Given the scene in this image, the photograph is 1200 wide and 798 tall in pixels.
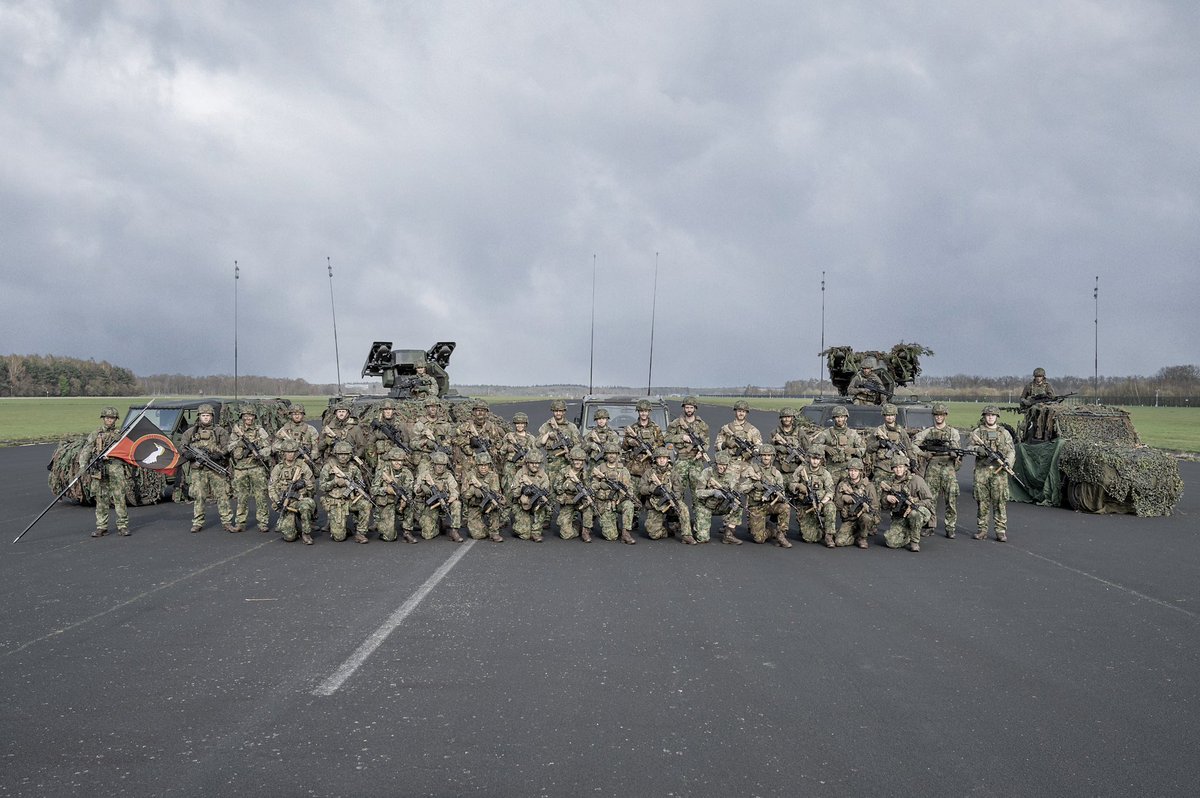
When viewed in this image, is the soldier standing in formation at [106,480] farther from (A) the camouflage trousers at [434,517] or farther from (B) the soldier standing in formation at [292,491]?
(A) the camouflage trousers at [434,517]

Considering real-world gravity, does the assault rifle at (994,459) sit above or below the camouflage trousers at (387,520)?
above

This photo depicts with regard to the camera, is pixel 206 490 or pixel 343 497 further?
pixel 206 490

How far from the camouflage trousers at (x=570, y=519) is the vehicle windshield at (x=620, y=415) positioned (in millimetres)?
2632

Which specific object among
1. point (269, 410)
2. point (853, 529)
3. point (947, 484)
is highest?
point (269, 410)

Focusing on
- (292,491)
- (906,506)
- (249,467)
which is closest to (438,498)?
(292,491)

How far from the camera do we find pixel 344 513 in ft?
32.5

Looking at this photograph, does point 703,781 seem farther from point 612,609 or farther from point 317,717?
point 612,609

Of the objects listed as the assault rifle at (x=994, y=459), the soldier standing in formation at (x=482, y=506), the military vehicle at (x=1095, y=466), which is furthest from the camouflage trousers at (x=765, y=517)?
the military vehicle at (x=1095, y=466)

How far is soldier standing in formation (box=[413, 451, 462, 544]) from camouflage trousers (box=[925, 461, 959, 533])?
679 centimetres

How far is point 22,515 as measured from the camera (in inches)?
460

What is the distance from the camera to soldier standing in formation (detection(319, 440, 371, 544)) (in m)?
9.84

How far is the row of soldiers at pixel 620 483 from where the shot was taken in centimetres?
987

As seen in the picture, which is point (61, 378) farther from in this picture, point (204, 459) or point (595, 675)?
point (595, 675)

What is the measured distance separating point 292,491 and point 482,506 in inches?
99.0
